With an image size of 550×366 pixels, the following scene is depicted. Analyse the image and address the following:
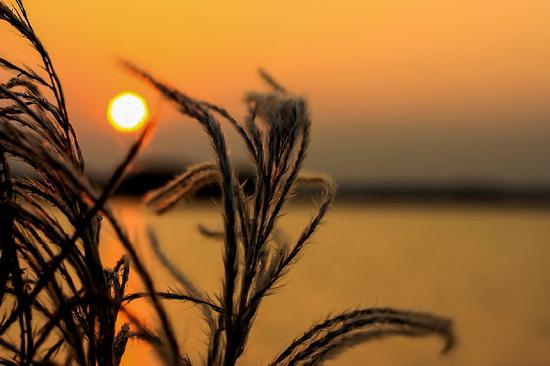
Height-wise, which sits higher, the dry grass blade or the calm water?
the calm water

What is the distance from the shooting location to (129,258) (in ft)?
6.80

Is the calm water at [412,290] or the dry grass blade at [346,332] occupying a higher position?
the calm water at [412,290]

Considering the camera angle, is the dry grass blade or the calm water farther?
the calm water

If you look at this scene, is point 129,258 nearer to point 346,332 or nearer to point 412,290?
point 346,332

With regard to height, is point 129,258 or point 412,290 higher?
point 412,290

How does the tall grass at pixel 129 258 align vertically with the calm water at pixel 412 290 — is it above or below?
below

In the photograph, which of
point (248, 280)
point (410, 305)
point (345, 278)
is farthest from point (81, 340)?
point (345, 278)

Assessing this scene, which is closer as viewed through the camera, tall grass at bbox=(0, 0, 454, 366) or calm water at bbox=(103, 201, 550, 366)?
tall grass at bbox=(0, 0, 454, 366)

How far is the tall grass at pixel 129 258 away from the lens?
194cm

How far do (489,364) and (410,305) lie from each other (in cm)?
664

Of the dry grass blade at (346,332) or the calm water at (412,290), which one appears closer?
the dry grass blade at (346,332)

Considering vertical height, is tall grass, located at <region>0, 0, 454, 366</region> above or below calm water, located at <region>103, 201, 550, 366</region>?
below

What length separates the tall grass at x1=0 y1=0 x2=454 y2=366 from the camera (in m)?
1.94

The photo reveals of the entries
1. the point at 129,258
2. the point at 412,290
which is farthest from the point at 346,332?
the point at 412,290
